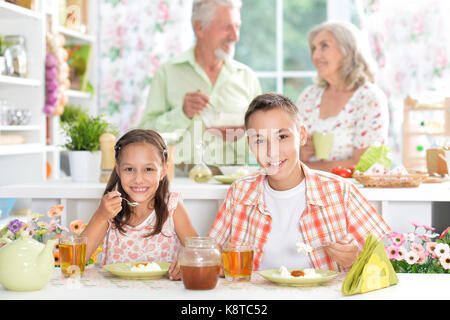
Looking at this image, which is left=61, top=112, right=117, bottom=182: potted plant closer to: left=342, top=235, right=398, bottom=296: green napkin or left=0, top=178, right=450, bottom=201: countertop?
left=0, top=178, right=450, bottom=201: countertop

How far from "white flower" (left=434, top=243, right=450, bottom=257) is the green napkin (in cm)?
52

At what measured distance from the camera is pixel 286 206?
1851mm

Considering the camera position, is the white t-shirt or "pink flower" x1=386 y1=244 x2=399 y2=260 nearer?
the white t-shirt

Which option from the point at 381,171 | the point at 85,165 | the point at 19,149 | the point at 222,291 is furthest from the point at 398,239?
the point at 19,149

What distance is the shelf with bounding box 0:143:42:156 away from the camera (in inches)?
127

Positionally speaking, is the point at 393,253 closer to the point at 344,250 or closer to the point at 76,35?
the point at 344,250

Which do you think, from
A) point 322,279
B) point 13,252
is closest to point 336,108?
point 322,279

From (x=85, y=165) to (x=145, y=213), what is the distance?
2.46ft

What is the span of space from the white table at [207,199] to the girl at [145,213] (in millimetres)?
440

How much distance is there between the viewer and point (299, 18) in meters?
4.80

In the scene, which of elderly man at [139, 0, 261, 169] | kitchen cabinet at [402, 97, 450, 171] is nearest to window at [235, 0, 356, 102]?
elderly man at [139, 0, 261, 169]

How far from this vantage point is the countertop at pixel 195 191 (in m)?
2.28
